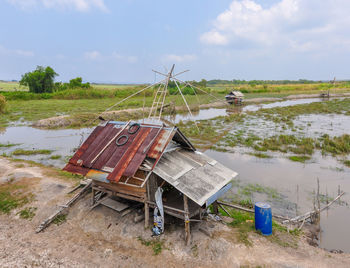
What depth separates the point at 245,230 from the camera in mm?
7922

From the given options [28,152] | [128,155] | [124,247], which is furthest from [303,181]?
[28,152]

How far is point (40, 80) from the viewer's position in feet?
206

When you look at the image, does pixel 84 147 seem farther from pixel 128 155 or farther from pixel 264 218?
pixel 264 218

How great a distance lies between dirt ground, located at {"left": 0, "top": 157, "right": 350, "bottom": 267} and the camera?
6.79 meters

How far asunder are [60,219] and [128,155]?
154 inches

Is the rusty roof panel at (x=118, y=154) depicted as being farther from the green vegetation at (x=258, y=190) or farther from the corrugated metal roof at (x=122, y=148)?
the green vegetation at (x=258, y=190)

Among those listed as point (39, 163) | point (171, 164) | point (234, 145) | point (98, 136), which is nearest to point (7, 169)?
point (39, 163)

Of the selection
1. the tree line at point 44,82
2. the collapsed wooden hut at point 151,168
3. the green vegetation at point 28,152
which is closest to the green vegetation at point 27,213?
the collapsed wooden hut at point 151,168

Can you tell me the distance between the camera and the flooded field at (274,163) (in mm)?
10148

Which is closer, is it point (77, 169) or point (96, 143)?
point (77, 169)

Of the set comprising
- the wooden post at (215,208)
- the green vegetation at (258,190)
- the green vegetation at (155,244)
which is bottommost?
the green vegetation at (258,190)

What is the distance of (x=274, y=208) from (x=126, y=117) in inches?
1014

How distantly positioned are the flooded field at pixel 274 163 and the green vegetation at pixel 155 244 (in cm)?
475

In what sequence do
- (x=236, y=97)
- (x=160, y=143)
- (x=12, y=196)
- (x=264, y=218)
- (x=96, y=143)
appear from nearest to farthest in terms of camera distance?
(x=264, y=218)
(x=160, y=143)
(x=96, y=143)
(x=12, y=196)
(x=236, y=97)
